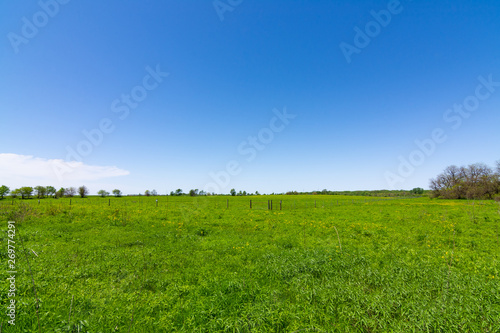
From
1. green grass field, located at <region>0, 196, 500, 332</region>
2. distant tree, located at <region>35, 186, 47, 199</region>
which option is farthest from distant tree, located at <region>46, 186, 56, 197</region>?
green grass field, located at <region>0, 196, 500, 332</region>

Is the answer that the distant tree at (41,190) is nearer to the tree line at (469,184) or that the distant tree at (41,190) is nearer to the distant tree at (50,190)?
the distant tree at (50,190)

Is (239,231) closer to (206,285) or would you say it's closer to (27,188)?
(206,285)

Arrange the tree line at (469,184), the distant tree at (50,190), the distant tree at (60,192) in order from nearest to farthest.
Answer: the tree line at (469,184) → the distant tree at (60,192) → the distant tree at (50,190)

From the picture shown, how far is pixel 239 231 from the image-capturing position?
14547 millimetres

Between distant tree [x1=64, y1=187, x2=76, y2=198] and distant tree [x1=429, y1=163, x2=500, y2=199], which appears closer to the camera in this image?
distant tree [x1=429, y1=163, x2=500, y2=199]

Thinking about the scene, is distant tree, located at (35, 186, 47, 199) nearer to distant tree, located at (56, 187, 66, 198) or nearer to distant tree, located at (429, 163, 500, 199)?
distant tree, located at (56, 187, 66, 198)

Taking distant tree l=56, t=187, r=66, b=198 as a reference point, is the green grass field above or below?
below

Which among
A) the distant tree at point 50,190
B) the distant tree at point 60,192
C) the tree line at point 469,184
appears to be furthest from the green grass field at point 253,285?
the distant tree at point 50,190

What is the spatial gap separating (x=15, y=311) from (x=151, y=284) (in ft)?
9.73

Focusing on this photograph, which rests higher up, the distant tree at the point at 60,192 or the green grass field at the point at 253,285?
the distant tree at the point at 60,192

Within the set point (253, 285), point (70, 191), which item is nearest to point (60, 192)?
point (70, 191)

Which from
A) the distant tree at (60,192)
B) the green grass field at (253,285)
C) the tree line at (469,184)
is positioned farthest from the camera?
the distant tree at (60,192)

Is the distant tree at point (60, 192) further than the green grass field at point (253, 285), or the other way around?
the distant tree at point (60, 192)

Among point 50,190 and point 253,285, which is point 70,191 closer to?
point 50,190
